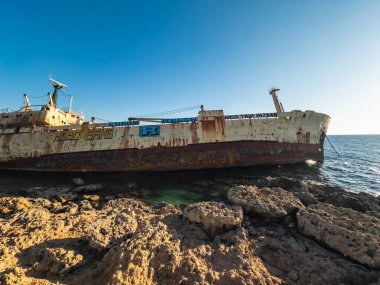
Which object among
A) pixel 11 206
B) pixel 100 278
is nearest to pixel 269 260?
pixel 100 278

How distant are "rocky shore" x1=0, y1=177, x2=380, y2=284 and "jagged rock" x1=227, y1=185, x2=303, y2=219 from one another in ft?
0.09

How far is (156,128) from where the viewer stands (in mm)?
17922

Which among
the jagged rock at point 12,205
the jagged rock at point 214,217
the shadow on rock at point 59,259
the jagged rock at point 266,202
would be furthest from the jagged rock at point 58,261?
the jagged rock at point 12,205

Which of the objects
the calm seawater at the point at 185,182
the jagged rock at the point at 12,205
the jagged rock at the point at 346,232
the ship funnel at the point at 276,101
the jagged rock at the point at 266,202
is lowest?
the calm seawater at the point at 185,182

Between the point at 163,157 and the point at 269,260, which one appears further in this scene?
the point at 163,157

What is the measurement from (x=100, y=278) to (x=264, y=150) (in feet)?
55.7

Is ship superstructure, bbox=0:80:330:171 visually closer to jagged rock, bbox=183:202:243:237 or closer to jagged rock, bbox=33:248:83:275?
jagged rock, bbox=183:202:243:237

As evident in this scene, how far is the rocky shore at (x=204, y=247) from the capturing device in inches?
122

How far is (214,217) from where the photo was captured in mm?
4332

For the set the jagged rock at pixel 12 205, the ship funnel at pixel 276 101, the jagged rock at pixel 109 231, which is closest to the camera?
the jagged rock at pixel 109 231

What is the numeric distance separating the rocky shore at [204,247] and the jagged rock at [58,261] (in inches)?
0.7

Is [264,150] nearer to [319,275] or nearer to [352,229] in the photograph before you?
[352,229]

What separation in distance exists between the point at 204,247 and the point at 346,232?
115 inches

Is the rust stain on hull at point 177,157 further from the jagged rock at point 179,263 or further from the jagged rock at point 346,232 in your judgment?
the jagged rock at point 179,263
